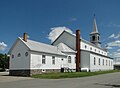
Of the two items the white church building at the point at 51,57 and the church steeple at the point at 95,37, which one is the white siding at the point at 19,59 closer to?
the white church building at the point at 51,57

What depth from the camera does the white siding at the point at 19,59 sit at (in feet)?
112

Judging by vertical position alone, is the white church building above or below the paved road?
above

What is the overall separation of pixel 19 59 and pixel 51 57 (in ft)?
20.4

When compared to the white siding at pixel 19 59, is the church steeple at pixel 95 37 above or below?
above

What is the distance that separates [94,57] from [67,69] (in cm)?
1175

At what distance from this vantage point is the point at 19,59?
116 feet

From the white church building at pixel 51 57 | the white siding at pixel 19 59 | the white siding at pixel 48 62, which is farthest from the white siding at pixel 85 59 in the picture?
the white siding at pixel 19 59

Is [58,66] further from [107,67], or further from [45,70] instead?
[107,67]

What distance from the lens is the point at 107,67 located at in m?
65.3

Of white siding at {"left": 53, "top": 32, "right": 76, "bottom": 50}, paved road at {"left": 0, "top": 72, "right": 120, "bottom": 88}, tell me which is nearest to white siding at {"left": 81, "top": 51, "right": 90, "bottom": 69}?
white siding at {"left": 53, "top": 32, "right": 76, "bottom": 50}

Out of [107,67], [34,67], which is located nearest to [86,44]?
[107,67]

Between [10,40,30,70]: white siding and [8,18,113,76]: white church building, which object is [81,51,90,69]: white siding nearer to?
[8,18,113,76]: white church building

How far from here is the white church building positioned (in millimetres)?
34156

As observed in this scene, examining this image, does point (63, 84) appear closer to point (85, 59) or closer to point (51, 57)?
point (51, 57)
